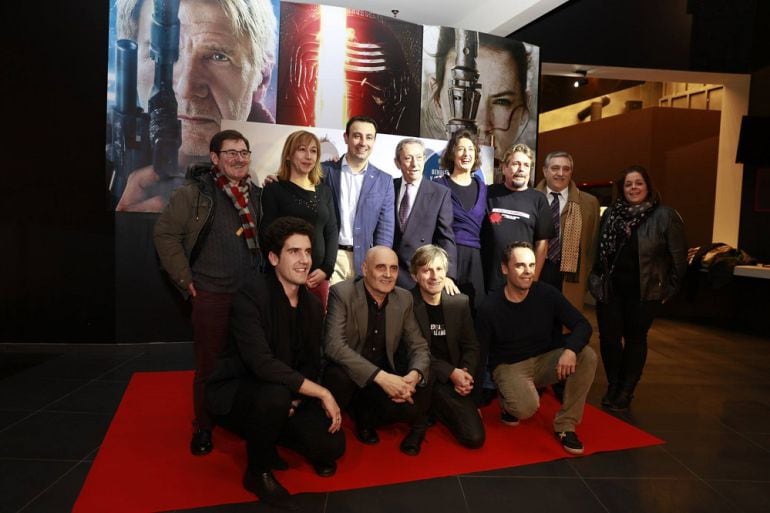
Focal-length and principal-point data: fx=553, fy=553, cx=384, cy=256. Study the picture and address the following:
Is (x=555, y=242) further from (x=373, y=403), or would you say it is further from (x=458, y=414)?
(x=373, y=403)

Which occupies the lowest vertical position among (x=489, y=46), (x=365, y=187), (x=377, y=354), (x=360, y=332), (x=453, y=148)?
(x=377, y=354)

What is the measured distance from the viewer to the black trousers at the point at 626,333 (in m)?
3.56

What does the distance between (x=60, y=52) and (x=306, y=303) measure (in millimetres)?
3746

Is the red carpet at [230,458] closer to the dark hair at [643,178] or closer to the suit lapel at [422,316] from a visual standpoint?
the suit lapel at [422,316]

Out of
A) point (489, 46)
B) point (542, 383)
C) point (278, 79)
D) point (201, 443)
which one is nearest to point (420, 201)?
point (542, 383)

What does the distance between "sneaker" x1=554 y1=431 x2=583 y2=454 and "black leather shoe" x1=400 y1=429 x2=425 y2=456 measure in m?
0.75

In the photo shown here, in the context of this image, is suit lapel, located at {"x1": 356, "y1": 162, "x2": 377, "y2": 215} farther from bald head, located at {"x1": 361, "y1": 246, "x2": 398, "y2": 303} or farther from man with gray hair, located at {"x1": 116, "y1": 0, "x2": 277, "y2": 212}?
man with gray hair, located at {"x1": 116, "y1": 0, "x2": 277, "y2": 212}

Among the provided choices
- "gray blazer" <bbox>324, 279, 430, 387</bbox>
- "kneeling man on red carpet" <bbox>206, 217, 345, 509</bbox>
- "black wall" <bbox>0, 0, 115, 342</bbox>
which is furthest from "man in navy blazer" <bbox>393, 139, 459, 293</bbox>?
"black wall" <bbox>0, 0, 115, 342</bbox>

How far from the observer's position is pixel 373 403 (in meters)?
2.88

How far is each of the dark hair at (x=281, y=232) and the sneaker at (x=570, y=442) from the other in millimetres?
1746

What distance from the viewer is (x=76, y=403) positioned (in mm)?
3500

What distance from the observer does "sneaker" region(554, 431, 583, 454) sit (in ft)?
9.43

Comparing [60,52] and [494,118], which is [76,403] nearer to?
[60,52]

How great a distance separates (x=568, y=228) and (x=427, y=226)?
112 centimetres
